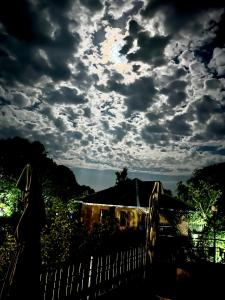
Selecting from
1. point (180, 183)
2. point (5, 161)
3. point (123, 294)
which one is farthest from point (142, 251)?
point (180, 183)

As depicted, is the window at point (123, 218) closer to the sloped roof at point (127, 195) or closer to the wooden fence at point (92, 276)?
the sloped roof at point (127, 195)

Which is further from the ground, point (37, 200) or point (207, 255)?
point (37, 200)

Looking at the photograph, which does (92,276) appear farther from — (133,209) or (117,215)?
(117,215)

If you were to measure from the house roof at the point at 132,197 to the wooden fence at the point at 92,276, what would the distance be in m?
14.4

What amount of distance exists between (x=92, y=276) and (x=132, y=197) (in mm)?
18843

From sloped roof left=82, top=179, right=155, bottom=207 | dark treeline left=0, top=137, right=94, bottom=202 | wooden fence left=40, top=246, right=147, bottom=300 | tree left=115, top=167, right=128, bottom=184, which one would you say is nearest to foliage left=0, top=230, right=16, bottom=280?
wooden fence left=40, top=246, right=147, bottom=300

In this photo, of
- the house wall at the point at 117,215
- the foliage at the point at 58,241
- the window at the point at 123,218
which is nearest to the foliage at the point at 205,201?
the house wall at the point at 117,215

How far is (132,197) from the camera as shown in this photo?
87.2ft

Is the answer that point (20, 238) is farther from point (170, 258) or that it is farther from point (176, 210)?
point (176, 210)

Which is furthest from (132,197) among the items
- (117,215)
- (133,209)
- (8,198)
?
(8,198)

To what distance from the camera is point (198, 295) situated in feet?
26.9

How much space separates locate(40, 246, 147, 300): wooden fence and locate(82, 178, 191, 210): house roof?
47.3ft

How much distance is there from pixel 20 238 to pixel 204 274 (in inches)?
278

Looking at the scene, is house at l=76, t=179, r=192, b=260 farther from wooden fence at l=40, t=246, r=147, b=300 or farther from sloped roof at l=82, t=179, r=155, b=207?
wooden fence at l=40, t=246, r=147, b=300
